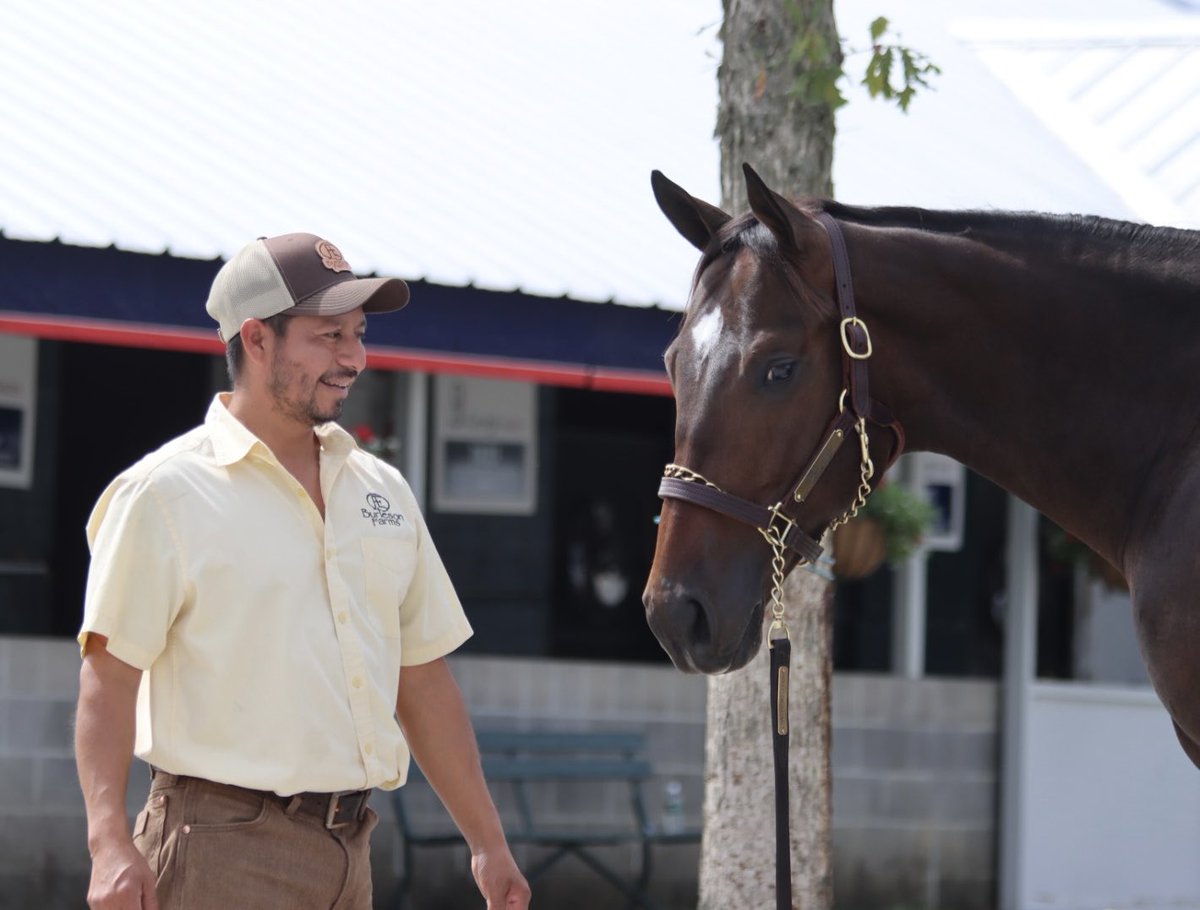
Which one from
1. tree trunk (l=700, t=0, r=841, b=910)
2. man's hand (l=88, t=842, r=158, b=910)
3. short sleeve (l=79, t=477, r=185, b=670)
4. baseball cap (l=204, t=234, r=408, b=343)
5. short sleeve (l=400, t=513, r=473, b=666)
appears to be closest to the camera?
man's hand (l=88, t=842, r=158, b=910)

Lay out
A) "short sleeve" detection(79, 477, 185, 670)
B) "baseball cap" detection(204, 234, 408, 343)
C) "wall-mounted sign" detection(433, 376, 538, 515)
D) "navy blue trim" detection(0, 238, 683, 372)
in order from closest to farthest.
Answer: "short sleeve" detection(79, 477, 185, 670)
"baseball cap" detection(204, 234, 408, 343)
"navy blue trim" detection(0, 238, 683, 372)
"wall-mounted sign" detection(433, 376, 538, 515)

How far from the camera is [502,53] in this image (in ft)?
33.6

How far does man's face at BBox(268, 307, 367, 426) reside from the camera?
3.28 m

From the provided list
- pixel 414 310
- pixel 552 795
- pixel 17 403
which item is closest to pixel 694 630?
pixel 414 310

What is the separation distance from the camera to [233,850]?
3.05m

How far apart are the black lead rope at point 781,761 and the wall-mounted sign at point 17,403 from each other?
19.4ft

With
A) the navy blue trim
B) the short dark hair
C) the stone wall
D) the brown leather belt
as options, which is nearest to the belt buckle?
the brown leather belt

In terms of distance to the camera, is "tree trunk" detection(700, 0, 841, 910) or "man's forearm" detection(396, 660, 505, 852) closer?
"man's forearm" detection(396, 660, 505, 852)

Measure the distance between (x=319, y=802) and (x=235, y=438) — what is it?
67 centimetres

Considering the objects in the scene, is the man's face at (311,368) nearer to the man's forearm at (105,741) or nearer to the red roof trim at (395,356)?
the man's forearm at (105,741)

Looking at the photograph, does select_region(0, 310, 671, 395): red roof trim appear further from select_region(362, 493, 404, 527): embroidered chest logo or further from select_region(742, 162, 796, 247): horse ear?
select_region(742, 162, 796, 247): horse ear

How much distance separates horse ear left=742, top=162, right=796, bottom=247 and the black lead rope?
0.73 m

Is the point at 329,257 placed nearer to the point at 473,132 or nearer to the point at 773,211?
the point at 773,211

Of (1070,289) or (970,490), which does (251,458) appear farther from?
(970,490)
